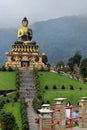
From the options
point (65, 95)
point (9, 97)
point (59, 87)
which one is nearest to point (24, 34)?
point (59, 87)

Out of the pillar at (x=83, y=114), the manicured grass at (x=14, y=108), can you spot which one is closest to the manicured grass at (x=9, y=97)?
the manicured grass at (x=14, y=108)

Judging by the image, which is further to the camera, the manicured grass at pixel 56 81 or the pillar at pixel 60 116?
the manicured grass at pixel 56 81

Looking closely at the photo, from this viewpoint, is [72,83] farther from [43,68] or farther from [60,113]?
[60,113]

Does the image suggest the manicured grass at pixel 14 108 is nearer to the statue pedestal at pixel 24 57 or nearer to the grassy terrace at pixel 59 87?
the grassy terrace at pixel 59 87

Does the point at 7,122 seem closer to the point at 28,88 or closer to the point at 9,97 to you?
the point at 9,97

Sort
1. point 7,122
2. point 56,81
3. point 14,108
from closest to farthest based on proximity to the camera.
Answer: point 7,122 → point 14,108 → point 56,81

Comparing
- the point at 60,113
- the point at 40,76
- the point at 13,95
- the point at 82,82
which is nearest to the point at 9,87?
the point at 13,95

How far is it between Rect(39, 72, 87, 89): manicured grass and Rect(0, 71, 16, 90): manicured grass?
3482 mm

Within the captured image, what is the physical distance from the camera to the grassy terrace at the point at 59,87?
44378mm

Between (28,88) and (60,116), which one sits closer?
(60,116)

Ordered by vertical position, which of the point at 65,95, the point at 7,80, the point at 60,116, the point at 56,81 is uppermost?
the point at 7,80

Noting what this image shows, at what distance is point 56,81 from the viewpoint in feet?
180

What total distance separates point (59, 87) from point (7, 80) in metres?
6.65

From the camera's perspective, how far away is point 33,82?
5372 cm
